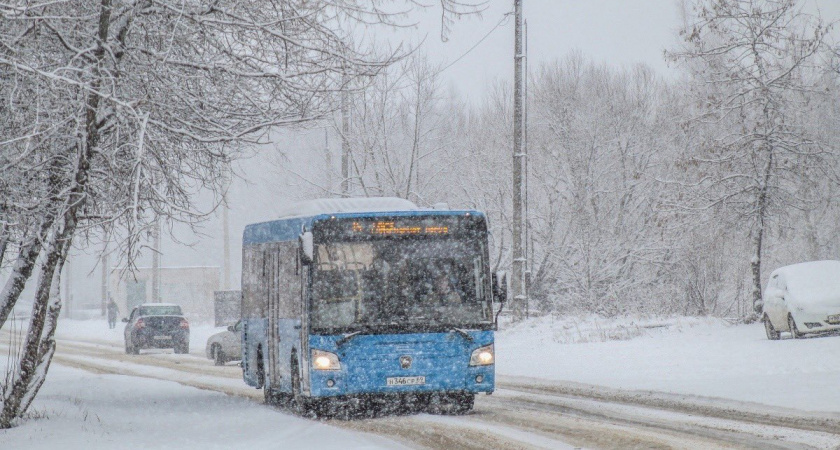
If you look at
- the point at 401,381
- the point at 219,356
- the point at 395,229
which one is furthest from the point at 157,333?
the point at 401,381

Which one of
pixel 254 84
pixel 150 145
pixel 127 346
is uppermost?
pixel 254 84

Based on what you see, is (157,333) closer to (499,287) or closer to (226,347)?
(226,347)

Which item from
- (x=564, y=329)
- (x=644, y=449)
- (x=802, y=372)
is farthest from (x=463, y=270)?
(x=564, y=329)

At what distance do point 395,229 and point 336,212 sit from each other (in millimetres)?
802

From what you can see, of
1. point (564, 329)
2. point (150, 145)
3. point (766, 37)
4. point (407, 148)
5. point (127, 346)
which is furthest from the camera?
point (407, 148)

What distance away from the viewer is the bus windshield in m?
14.1

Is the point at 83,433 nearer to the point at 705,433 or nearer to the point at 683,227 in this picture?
the point at 705,433

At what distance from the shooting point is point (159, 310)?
121 feet

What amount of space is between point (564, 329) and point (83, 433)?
20389mm

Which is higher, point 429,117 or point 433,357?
point 429,117

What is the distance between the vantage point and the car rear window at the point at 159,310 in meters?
36.7

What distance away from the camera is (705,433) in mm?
11195

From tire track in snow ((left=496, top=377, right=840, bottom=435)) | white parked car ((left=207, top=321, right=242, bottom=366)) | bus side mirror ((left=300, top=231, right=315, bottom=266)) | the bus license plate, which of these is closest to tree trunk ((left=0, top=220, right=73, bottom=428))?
bus side mirror ((left=300, top=231, right=315, bottom=266))

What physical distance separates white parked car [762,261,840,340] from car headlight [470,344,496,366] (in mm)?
11793
